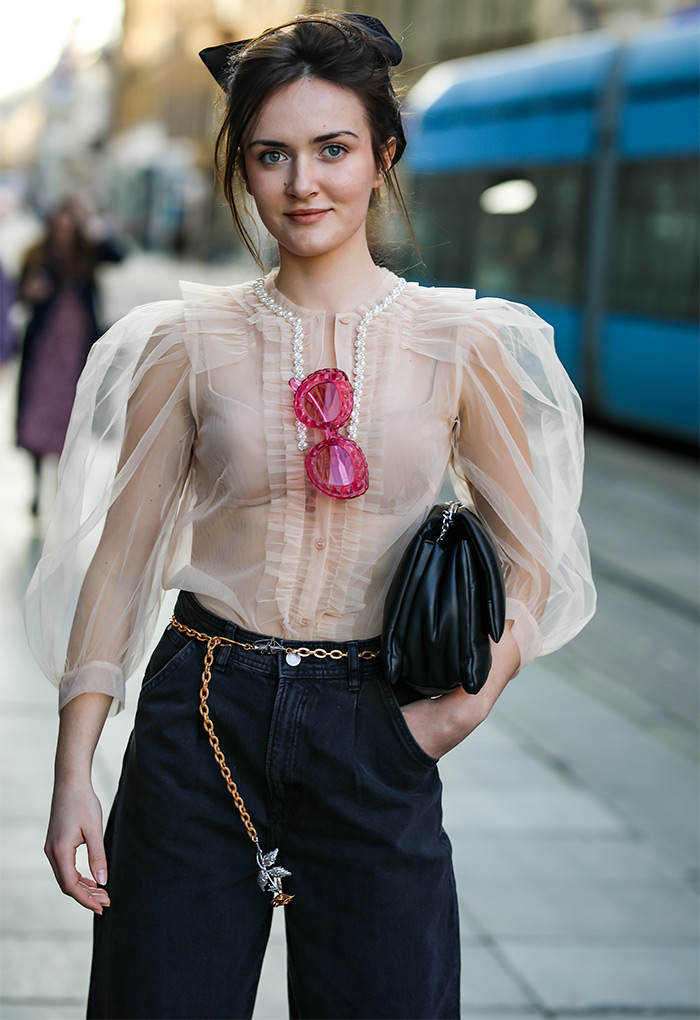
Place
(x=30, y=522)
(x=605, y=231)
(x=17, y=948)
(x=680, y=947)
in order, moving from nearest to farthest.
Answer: (x=17, y=948)
(x=680, y=947)
(x=30, y=522)
(x=605, y=231)

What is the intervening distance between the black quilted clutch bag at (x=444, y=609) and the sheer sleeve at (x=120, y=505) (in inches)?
14.7

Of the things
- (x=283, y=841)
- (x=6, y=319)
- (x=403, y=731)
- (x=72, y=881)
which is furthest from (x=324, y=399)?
(x=6, y=319)

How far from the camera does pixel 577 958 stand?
3377mm

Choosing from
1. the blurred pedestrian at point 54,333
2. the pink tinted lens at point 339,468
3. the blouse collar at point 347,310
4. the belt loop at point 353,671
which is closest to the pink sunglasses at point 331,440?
the pink tinted lens at point 339,468

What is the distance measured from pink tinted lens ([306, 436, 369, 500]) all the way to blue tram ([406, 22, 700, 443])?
9711mm

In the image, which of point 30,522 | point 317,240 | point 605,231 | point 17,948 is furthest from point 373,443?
point 605,231

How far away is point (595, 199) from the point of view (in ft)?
40.9

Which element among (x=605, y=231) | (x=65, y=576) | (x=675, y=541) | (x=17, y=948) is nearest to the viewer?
(x=65, y=576)

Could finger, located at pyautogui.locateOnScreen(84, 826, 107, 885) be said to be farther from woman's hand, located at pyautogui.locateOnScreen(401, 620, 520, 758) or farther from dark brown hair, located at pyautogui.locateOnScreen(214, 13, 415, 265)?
dark brown hair, located at pyautogui.locateOnScreen(214, 13, 415, 265)

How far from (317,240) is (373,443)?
279 millimetres

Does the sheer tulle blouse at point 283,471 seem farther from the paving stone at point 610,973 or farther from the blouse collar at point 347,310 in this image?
the paving stone at point 610,973

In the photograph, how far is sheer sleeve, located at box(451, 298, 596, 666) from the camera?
185 cm

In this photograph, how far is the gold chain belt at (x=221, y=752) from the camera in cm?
177

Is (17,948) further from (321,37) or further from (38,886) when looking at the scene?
(321,37)
